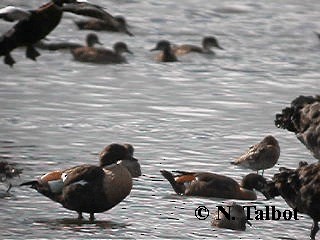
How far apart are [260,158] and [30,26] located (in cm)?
639

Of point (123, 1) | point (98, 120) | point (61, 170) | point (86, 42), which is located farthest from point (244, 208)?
point (123, 1)

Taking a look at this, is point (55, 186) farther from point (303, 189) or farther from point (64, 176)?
point (303, 189)

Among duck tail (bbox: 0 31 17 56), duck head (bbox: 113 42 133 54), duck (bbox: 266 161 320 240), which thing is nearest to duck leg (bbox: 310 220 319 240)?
duck (bbox: 266 161 320 240)

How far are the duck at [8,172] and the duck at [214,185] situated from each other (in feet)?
4.97

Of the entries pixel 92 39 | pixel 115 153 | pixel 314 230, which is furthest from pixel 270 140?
pixel 92 39

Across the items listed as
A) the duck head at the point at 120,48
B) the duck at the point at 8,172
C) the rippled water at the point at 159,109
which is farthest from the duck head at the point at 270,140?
the duck head at the point at 120,48

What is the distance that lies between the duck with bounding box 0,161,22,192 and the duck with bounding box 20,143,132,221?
36 cm

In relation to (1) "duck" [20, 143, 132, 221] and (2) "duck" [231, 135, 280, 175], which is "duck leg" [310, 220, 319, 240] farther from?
(2) "duck" [231, 135, 280, 175]

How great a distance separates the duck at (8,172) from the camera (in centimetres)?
1352

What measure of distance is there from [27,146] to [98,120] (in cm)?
201

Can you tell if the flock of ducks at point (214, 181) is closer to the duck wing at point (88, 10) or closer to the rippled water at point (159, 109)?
the rippled water at point (159, 109)

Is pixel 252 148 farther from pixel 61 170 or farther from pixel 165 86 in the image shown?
pixel 165 86

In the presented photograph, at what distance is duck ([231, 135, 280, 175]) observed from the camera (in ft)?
49.7

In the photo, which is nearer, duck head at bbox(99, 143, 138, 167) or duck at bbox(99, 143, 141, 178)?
duck at bbox(99, 143, 141, 178)
